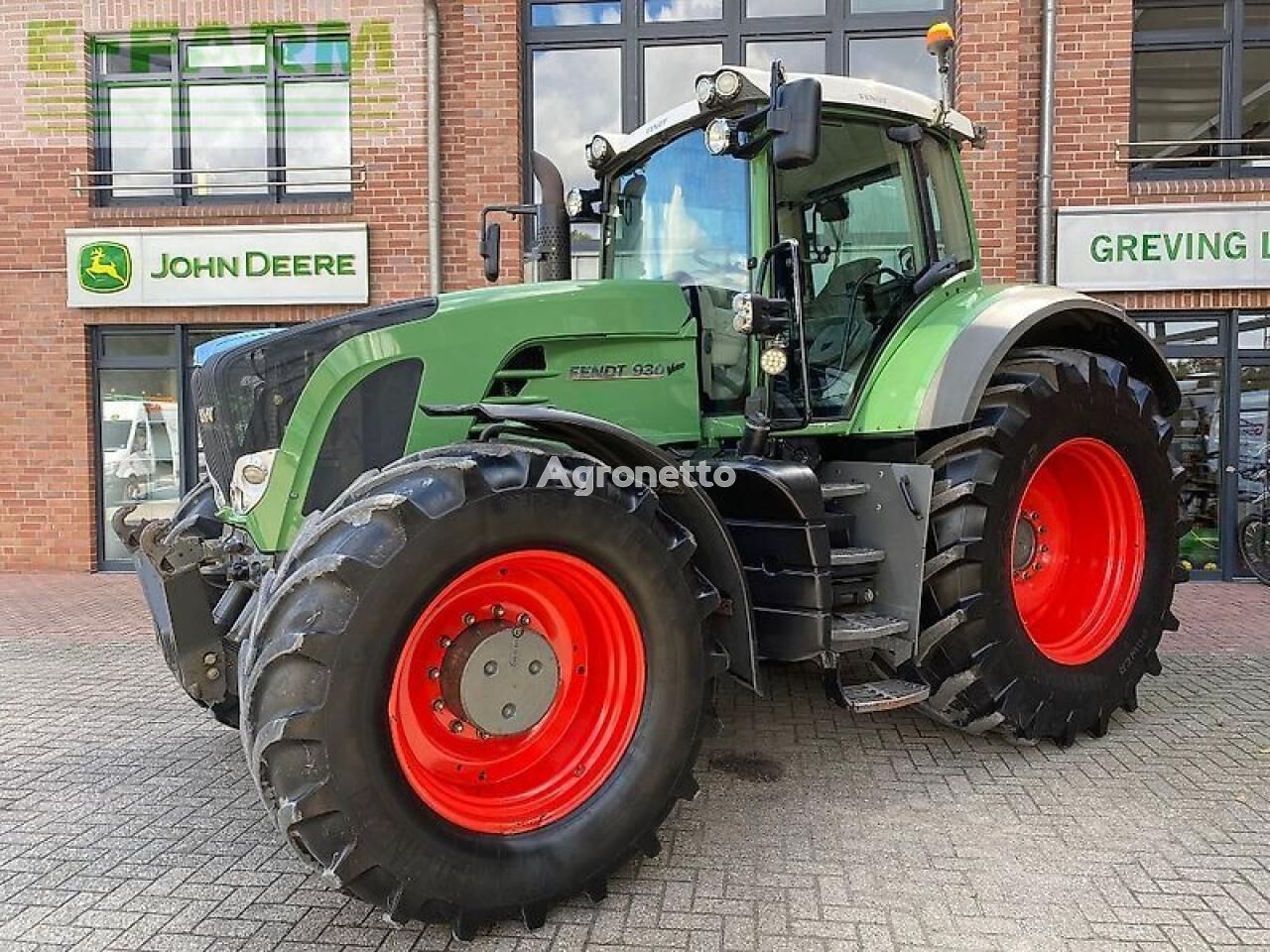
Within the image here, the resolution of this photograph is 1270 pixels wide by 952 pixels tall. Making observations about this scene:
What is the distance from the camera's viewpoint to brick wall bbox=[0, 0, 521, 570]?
8.91m

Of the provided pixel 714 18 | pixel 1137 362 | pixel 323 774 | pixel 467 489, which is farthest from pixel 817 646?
pixel 714 18

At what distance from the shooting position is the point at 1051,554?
4648 millimetres

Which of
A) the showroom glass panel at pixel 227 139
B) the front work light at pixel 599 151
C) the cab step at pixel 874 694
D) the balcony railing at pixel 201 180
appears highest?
the showroom glass panel at pixel 227 139

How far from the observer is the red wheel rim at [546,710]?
284 cm

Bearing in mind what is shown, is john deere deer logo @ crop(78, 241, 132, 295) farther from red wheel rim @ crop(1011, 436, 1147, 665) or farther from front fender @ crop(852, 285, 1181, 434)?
red wheel rim @ crop(1011, 436, 1147, 665)

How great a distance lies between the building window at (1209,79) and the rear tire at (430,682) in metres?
7.86

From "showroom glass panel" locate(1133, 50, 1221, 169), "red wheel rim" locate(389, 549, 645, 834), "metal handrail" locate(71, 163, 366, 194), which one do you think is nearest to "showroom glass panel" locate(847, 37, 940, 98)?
"showroom glass panel" locate(1133, 50, 1221, 169)

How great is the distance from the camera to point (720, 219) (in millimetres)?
3994

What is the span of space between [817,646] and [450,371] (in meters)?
1.62

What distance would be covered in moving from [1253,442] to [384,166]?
8.39 metres

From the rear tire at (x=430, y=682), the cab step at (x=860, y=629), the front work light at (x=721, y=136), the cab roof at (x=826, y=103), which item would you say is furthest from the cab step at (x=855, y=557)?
the cab roof at (x=826, y=103)

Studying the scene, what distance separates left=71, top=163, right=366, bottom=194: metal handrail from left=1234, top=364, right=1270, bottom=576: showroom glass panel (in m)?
8.35

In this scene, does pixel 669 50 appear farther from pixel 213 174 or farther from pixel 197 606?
pixel 197 606

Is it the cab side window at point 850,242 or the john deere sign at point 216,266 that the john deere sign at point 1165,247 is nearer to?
the cab side window at point 850,242
